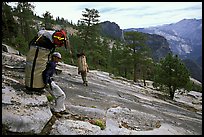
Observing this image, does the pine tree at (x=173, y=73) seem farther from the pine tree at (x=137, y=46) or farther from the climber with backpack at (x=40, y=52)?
the climber with backpack at (x=40, y=52)

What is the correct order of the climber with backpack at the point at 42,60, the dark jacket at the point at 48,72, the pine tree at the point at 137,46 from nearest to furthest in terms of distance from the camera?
the climber with backpack at the point at 42,60
the dark jacket at the point at 48,72
the pine tree at the point at 137,46

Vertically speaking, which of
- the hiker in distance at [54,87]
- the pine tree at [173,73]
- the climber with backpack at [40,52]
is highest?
the climber with backpack at [40,52]

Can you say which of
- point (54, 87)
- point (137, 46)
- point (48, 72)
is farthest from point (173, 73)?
point (48, 72)

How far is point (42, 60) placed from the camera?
913cm

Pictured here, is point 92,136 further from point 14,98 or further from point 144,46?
point 144,46

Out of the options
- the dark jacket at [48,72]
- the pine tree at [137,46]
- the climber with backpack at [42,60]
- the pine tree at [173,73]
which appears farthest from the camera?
the pine tree at [137,46]

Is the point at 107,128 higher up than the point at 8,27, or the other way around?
the point at 8,27

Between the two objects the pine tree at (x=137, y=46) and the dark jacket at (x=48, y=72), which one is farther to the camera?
the pine tree at (x=137, y=46)

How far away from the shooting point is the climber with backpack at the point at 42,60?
9004 mm

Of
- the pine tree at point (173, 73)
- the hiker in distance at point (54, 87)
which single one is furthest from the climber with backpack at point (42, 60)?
the pine tree at point (173, 73)

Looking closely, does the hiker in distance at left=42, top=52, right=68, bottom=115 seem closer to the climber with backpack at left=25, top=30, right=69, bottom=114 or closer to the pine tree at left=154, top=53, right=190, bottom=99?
the climber with backpack at left=25, top=30, right=69, bottom=114

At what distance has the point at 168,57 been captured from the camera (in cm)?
3703

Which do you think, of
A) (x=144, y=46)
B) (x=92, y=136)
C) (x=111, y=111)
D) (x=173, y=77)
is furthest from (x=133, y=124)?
(x=144, y=46)

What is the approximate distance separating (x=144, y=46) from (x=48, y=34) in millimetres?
43754
